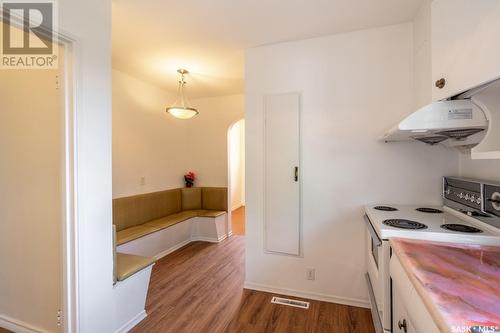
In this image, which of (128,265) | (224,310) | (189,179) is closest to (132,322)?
(128,265)

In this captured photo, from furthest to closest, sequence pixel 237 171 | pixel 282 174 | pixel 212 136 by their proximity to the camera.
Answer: pixel 237 171, pixel 212 136, pixel 282 174

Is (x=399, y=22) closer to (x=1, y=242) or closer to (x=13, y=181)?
(x=13, y=181)

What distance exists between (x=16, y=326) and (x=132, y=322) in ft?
2.94

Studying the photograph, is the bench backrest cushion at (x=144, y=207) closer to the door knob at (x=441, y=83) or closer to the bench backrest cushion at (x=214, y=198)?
the bench backrest cushion at (x=214, y=198)

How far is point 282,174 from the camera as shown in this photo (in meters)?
2.40

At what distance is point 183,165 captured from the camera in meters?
4.73

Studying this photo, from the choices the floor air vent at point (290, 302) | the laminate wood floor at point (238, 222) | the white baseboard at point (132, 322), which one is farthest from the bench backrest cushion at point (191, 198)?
the floor air vent at point (290, 302)

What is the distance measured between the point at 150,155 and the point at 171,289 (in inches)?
88.7

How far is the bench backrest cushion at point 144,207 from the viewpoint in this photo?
3.25 meters

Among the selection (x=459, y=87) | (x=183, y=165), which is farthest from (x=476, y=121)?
(x=183, y=165)

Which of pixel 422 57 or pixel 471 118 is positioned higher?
pixel 422 57

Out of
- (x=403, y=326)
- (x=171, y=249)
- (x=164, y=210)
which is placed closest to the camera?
(x=403, y=326)

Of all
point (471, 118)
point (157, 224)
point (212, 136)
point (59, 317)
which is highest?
point (212, 136)

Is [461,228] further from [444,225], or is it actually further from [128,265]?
[128,265]
